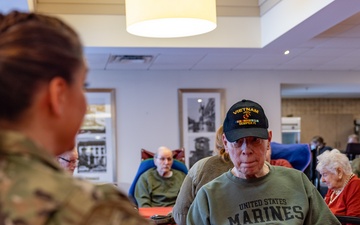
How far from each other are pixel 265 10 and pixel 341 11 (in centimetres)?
133

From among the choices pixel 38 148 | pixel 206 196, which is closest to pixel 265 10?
pixel 206 196

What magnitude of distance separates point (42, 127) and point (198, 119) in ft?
23.3

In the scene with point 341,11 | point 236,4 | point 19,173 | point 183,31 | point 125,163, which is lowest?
point 125,163

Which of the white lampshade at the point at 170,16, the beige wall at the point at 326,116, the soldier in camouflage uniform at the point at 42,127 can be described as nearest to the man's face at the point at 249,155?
the white lampshade at the point at 170,16

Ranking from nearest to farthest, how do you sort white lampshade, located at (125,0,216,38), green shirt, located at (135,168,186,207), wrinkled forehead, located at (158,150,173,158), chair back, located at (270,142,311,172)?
1. white lampshade, located at (125,0,216,38)
2. chair back, located at (270,142,311,172)
3. green shirt, located at (135,168,186,207)
4. wrinkled forehead, located at (158,150,173,158)

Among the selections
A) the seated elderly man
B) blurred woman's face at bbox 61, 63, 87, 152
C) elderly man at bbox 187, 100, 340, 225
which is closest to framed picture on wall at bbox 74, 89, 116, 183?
the seated elderly man

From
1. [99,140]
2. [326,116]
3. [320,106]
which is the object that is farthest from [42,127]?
[320,106]

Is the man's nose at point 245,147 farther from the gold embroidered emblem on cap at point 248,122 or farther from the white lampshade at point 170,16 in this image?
the white lampshade at point 170,16

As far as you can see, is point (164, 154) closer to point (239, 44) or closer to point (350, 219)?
point (239, 44)

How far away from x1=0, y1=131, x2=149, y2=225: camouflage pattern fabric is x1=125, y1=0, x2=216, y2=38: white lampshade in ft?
7.85

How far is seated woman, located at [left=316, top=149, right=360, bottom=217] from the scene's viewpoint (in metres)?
4.03

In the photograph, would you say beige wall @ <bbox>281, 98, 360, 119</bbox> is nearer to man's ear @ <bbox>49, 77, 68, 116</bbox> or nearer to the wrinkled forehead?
the wrinkled forehead

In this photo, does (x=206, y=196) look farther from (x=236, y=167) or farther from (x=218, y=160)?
(x=218, y=160)

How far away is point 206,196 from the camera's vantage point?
6.82ft
